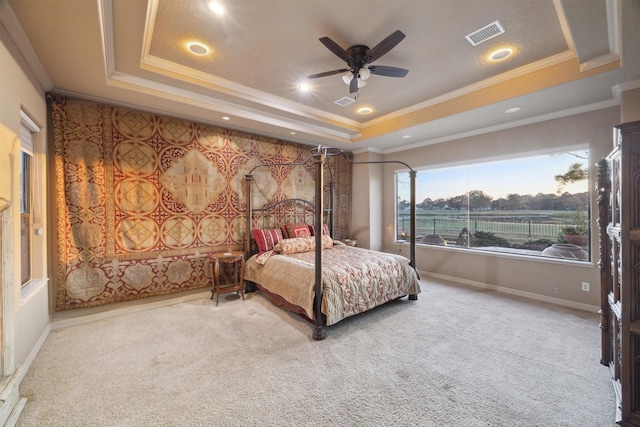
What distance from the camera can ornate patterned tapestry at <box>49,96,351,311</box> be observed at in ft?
10.3

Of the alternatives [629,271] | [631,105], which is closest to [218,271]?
[629,271]

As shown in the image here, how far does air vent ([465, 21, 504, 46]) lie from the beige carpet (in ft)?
9.90

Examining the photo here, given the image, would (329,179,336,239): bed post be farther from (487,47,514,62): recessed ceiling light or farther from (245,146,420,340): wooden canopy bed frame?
(487,47,514,62): recessed ceiling light

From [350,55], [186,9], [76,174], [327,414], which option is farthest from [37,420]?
[350,55]

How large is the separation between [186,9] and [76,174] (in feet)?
8.02

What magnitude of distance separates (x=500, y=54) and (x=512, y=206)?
257cm

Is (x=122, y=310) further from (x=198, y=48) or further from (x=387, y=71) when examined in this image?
(x=387, y=71)

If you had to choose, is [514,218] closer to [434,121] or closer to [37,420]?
[434,121]

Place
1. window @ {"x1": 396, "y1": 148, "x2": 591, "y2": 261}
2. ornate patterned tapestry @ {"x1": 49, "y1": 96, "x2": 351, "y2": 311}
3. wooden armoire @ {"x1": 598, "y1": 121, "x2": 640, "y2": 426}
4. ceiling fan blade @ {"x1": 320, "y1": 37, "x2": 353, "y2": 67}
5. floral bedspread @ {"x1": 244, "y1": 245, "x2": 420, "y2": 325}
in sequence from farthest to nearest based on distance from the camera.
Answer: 1. window @ {"x1": 396, "y1": 148, "x2": 591, "y2": 261}
2. ornate patterned tapestry @ {"x1": 49, "y1": 96, "x2": 351, "y2": 311}
3. floral bedspread @ {"x1": 244, "y1": 245, "x2": 420, "y2": 325}
4. ceiling fan blade @ {"x1": 320, "y1": 37, "x2": 353, "y2": 67}
5. wooden armoire @ {"x1": 598, "y1": 121, "x2": 640, "y2": 426}

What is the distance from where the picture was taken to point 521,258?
4086mm

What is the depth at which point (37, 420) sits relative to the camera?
5.55 feet

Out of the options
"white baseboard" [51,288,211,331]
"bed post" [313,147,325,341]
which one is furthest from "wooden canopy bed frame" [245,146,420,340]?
"white baseboard" [51,288,211,331]

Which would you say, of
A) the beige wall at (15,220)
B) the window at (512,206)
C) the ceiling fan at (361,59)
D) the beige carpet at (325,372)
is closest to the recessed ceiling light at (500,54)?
the ceiling fan at (361,59)

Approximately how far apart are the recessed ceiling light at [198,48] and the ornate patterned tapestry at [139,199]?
147cm
